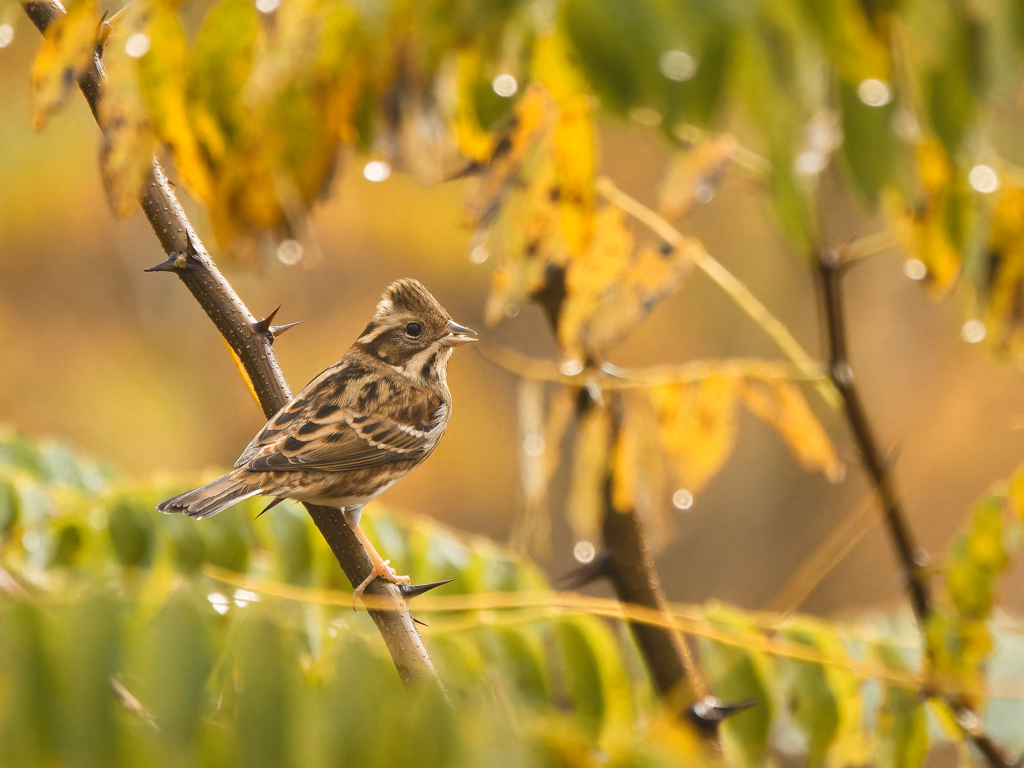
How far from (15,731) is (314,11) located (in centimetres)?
105

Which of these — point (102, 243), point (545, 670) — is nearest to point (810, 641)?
point (545, 670)

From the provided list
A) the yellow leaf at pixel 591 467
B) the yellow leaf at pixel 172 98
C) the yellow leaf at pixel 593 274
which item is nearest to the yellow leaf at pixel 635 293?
the yellow leaf at pixel 593 274

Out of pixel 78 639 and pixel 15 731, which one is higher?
pixel 78 639

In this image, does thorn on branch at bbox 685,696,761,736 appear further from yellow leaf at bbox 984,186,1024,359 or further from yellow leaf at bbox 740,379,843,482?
yellow leaf at bbox 984,186,1024,359

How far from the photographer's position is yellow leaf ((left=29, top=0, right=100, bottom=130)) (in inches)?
44.3

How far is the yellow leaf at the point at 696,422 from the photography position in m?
2.29

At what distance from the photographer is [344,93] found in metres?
1.32

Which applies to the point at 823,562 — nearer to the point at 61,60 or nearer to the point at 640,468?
the point at 640,468

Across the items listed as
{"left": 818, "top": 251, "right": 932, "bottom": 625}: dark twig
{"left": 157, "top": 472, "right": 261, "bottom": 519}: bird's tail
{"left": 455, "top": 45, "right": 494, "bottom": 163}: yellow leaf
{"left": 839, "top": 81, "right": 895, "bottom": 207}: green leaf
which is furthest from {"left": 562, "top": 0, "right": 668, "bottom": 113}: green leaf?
{"left": 818, "top": 251, "right": 932, "bottom": 625}: dark twig

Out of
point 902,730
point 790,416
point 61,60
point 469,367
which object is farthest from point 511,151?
point 469,367

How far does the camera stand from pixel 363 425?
64.9 inches

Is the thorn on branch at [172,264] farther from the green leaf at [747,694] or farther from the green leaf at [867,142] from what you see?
the green leaf at [747,694]

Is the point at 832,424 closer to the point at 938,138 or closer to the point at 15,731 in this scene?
the point at 938,138

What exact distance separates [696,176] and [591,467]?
761 mm
